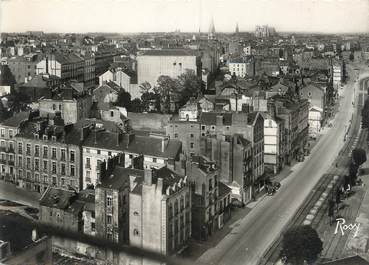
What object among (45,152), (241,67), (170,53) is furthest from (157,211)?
(241,67)

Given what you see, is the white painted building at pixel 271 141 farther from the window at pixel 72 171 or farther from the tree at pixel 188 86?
the tree at pixel 188 86

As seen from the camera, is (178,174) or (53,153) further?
(53,153)

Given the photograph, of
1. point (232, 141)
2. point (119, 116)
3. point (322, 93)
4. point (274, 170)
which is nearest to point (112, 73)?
point (119, 116)

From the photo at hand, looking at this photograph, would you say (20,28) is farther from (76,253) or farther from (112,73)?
(112,73)

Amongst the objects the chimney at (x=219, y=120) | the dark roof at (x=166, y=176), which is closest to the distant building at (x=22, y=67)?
the chimney at (x=219, y=120)

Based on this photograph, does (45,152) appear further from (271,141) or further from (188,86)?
(188,86)

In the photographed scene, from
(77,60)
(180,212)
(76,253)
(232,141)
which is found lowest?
(76,253)
